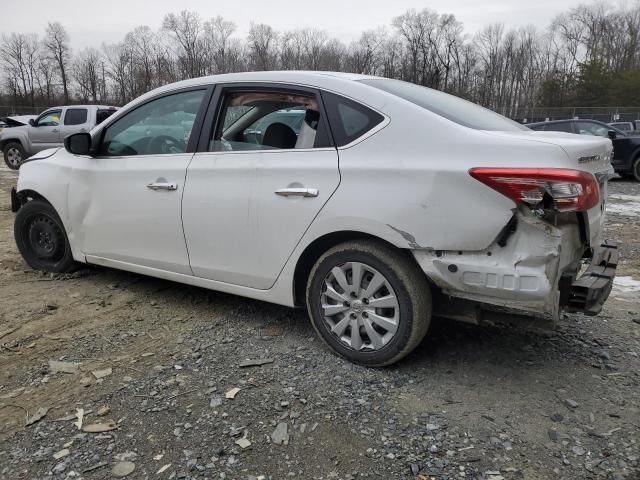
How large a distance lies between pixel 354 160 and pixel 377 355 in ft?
3.66

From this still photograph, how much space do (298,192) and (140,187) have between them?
1.41m

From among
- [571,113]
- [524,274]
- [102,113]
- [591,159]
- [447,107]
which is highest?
[571,113]

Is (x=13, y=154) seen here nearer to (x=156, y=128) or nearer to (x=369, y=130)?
(x=156, y=128)

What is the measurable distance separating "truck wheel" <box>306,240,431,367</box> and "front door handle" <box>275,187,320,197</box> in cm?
34

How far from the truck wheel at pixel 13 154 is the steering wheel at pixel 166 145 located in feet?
45.1

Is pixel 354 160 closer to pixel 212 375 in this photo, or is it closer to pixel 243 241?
pixel 243 241

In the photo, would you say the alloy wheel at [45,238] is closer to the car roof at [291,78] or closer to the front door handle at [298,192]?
the car roof at [291,78]

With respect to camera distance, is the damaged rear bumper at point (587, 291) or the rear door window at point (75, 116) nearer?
the damaged rear bumper at point (587, 291)

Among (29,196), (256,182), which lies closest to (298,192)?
(256,182)

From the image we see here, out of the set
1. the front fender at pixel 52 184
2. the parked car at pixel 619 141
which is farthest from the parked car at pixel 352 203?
the parked car at pixel 619 141

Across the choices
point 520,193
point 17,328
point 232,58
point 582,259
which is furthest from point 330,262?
point 232,58

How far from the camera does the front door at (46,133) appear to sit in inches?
596

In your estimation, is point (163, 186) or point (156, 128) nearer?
point (163, 186)

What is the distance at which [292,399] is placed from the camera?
2779 mm
